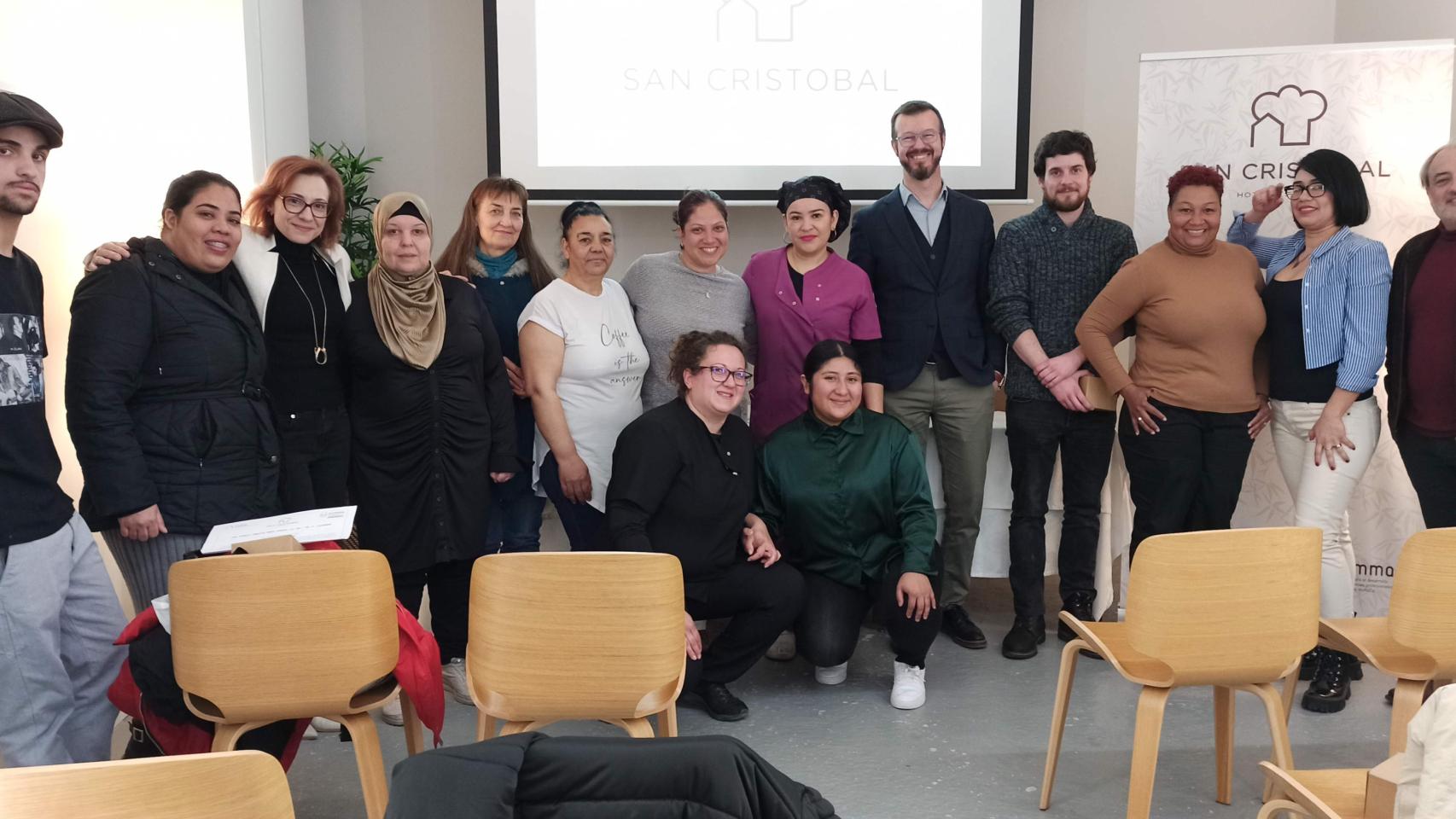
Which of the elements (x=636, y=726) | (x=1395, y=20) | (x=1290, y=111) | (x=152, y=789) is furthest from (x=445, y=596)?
(x=1395, y=20)

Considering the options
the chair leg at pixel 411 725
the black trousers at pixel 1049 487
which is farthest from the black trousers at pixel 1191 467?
the chair leg at pixel 411 725

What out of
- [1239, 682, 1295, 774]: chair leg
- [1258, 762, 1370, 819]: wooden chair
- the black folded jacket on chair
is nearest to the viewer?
the black folded jacket on chair

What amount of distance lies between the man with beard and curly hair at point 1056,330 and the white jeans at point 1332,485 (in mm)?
565

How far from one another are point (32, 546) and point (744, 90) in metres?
Answer: 3.95

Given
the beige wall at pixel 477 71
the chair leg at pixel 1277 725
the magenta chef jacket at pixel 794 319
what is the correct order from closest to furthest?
the chair leg at pixel 1277 725 < the magenta chef jacket at pixel 794 319 < the beige wall at pixel 477 71

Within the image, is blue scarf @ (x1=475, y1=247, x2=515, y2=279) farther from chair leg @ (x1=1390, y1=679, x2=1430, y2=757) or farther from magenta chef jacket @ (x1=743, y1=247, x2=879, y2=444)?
chair leg @ (x1=1390, y1=679, x2=1430, y2=757)

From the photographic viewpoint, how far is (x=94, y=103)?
4.02m

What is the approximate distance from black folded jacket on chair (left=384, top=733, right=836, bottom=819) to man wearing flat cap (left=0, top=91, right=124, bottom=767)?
4.11ft

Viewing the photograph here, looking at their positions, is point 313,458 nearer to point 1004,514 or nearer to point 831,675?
point 831,675

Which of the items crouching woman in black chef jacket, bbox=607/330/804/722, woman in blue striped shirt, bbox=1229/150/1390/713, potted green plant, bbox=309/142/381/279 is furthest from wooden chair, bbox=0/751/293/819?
potted green plant, bbox=309/142/381/279

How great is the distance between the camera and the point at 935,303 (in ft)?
12.0

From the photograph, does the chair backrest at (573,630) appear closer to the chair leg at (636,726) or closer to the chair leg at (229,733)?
the chair leg at (636,726)

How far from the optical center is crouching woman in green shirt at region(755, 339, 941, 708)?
3.30 m

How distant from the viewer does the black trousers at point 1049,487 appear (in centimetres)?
367
